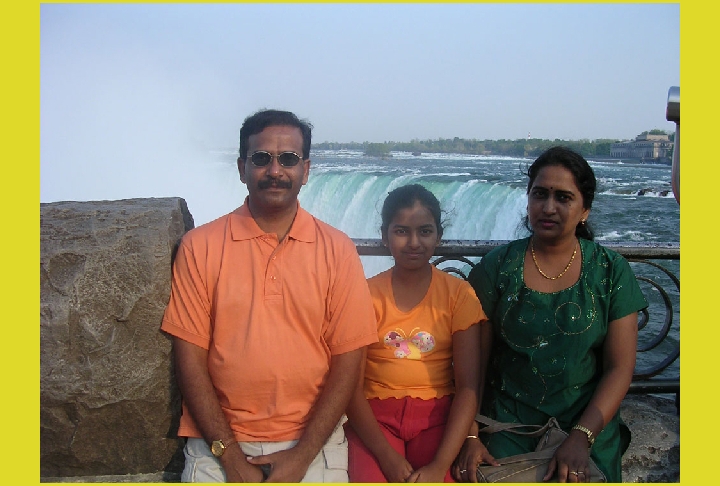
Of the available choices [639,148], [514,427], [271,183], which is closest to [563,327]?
[514,427]

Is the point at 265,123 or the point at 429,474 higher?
the point at 265,123

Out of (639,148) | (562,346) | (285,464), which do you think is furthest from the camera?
(639,148)

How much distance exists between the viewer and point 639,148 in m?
31.8

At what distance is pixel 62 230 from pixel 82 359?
438 mm

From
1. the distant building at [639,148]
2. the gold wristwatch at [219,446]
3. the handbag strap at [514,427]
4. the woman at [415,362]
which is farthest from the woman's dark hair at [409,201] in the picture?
the distant building at [639,148]

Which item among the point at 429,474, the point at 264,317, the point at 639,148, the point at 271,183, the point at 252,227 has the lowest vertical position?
the point at 429,474

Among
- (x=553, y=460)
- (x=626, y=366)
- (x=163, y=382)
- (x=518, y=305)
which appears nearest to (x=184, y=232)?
(x=163, y=382)

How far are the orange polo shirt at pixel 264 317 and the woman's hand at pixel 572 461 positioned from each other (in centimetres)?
74

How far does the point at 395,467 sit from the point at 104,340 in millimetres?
1050

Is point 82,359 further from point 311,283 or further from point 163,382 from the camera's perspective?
point 311,283

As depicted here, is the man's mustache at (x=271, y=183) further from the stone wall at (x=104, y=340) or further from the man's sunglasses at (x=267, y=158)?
the stone wall at (x=104, y=340)

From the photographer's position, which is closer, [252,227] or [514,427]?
[252,227]

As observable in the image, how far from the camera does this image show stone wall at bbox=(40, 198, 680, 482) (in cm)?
195

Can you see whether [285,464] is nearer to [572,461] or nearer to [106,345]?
[106,345]
